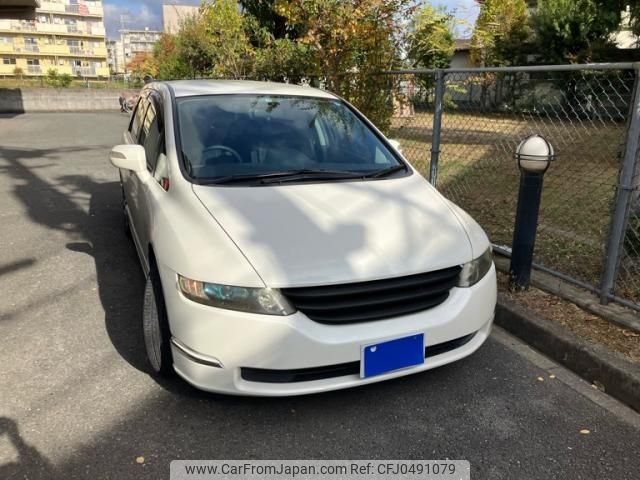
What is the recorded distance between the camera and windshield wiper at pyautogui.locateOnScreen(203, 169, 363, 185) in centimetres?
291

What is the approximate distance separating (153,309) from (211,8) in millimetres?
9227

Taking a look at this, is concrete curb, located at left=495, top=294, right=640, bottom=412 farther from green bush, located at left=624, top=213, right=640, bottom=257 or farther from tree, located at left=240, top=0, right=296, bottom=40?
tree, located at left=240, top=0, right=296, bottom=40

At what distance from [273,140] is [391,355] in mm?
1634

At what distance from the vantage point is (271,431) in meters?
2.35

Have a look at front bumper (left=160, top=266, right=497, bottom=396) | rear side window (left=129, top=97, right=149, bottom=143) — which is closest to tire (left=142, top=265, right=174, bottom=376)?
front bumper (left=160, top=266, right=497, bottom=396)

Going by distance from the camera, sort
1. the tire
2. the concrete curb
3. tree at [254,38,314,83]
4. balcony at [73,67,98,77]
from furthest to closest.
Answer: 1. balcony at [73,67,98,77]
2. tree at [254,38,314,83]
3. the concrete curb
4. the tire

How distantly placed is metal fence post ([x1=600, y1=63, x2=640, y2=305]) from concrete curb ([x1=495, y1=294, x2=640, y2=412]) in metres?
0.50

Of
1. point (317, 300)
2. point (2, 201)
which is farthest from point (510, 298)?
point (2, 201)

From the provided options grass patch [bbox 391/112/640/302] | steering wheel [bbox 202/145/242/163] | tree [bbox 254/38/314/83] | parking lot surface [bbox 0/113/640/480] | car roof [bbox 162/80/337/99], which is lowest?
parking lot surface [bbox 0/113/640/480]

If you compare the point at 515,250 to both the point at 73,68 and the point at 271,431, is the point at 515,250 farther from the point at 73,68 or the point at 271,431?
the point at 73,68

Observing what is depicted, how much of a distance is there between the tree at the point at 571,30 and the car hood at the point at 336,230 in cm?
1449

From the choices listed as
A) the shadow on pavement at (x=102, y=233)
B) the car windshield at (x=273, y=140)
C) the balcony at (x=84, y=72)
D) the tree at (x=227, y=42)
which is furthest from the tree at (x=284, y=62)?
the balcony at (x=84, y=72)

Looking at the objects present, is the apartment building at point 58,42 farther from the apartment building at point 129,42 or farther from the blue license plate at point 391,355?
the blue license plate at point 391,355

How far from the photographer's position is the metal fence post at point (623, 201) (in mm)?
2969
